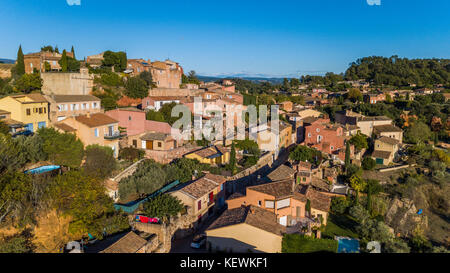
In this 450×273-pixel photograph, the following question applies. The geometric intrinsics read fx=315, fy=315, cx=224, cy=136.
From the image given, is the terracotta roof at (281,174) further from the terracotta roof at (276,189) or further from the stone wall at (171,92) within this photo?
the stone wall at (171,92)

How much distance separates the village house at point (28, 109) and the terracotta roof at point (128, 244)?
11.5 m

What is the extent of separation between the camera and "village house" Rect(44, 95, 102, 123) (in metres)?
22.9

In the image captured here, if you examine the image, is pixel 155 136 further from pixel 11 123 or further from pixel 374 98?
pixel 374 98

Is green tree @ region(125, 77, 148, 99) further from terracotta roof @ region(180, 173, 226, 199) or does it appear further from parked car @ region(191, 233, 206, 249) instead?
parked car @ region(191, 233, 206, 249)

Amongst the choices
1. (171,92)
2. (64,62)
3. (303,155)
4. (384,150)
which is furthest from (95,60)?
(384,150)

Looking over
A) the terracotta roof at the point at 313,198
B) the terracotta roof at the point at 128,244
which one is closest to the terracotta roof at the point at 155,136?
the terracotta roof at the point at 313,198

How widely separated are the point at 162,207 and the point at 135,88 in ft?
Answer: 65.0

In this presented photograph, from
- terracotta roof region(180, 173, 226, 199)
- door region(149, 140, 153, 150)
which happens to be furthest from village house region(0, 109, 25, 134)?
terracotta roof region(180, 173, 226, 199)

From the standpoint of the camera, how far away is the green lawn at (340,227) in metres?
17.7

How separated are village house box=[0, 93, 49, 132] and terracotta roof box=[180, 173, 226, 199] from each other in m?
10.6

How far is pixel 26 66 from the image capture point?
3139 cm

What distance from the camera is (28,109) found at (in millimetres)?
21172
